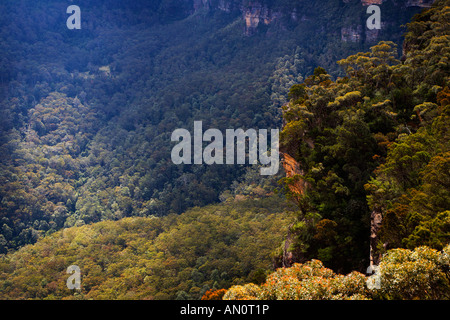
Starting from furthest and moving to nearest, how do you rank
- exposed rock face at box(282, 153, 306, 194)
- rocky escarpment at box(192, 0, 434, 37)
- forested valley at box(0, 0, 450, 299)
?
rocky escarpment at box(192, 0, 434, 37)
exposed rock face at box(282, 153, 306, 194)
forested valley at box(0, 0, 450, 299)

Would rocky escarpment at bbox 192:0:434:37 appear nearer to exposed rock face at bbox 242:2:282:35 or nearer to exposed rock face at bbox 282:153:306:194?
exposed rock face at bbox 242:2:282:35

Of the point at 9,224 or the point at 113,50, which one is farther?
the point at 113,50

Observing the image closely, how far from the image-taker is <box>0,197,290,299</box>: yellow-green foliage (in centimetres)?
3969

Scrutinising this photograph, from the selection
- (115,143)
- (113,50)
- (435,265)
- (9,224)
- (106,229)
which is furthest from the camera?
(113,50)

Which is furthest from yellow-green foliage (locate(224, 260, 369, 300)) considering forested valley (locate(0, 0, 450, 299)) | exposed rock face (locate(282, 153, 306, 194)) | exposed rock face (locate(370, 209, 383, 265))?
exposed rock face (locate(282, 153, 306, 194))

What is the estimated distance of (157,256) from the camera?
47000 millimetres

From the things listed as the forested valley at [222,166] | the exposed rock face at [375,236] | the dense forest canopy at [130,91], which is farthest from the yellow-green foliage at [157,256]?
the exposed rock face at [375,236]

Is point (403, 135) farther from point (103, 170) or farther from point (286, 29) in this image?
point (286, 29)

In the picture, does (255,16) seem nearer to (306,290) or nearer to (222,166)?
(222,166)

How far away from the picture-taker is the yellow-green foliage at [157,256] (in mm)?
39688

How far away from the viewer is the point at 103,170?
3632 inches

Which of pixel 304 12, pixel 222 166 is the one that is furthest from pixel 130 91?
pixel 222 166

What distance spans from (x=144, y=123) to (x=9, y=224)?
4907 cm
